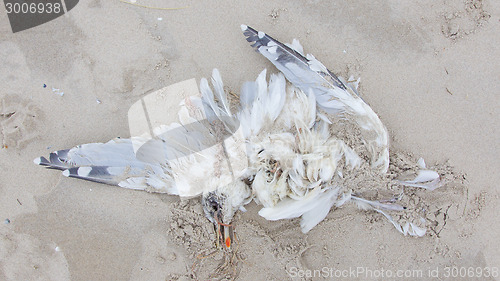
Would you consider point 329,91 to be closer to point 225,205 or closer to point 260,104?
point 260,104

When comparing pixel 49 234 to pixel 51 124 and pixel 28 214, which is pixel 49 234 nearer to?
pixel 28 214

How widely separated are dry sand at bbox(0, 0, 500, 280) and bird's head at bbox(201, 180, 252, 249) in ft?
0.64

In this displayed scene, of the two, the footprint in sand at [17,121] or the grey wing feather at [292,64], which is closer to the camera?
the grey wing feather at [292,64]

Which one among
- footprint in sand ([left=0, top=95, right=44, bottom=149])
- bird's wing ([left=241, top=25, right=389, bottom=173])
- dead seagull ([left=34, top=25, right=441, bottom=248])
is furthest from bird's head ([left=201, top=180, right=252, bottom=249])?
footprint in sand ([left=0, top=95, right=44, bottom=149])

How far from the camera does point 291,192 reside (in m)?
2.70

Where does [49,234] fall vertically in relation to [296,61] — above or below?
below

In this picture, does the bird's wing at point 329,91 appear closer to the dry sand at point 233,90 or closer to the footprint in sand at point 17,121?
the dry sand at point 233,90

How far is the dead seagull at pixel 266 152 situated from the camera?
2664mm

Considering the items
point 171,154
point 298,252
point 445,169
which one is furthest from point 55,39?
point 445,169

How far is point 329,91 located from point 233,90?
0.89m

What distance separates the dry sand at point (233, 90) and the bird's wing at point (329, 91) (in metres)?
0.33

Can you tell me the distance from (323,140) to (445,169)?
1.21m

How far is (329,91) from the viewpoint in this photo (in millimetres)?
2725

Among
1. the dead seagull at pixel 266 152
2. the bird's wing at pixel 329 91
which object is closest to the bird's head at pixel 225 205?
the dead seagull at pixel 266 152
